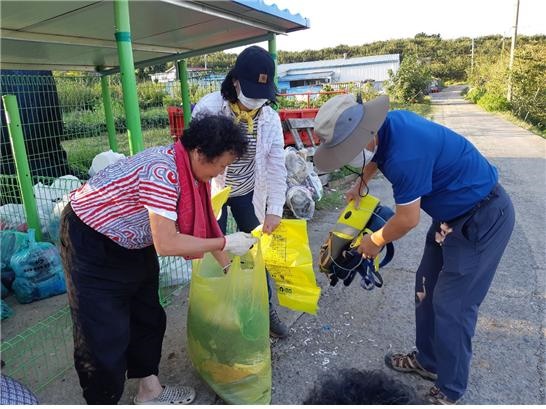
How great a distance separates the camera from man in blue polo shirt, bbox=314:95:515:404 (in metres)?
1.64

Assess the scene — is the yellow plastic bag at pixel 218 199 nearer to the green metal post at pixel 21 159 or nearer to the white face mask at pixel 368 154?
the white face mask at pixel 368 154

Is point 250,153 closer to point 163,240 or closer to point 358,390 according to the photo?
point 163,240

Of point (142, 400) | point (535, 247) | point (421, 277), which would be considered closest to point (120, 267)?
point (142, 400)

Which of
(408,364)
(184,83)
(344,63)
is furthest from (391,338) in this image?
(344,63)

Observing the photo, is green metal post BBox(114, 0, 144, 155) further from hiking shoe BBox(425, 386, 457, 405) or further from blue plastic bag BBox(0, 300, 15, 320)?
hiking shoe BBox(425, 386, 457, 405)

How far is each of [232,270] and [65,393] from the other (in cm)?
121

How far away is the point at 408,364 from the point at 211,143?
1.72 meters

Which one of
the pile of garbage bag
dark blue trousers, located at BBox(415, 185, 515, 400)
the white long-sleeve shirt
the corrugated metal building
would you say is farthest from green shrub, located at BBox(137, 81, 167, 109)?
the corrugated metal building

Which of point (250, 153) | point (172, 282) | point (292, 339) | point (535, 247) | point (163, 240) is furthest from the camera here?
point (535, 247)

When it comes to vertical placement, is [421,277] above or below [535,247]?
above

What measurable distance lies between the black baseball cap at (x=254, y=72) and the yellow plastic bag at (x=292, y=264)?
743 millimetres

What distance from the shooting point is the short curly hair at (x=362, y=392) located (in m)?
1.88

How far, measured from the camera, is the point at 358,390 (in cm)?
192

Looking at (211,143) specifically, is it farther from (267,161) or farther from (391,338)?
(391,338)
